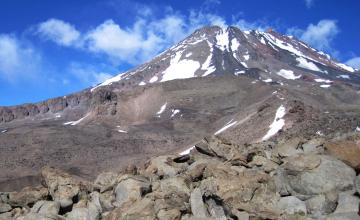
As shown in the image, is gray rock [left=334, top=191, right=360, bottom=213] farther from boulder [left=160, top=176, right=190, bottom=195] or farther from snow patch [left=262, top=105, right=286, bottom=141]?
snow patch [left=262, top=105, right=286, bottom=141]

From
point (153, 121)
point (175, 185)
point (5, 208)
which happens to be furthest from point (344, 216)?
point (153, 121)

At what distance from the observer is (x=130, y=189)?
690 inches

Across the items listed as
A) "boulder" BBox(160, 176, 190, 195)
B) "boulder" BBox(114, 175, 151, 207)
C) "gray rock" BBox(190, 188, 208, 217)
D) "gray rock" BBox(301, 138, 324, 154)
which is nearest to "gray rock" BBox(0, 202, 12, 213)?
"boulder" BBox(114, 175, 151, 207)

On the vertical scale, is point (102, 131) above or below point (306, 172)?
above

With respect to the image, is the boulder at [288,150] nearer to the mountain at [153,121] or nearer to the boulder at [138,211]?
the boulder at [138,211]

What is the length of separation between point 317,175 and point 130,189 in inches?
234

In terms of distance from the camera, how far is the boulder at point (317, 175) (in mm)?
14617

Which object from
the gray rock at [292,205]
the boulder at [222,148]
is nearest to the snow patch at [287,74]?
the boulder at [222,148]

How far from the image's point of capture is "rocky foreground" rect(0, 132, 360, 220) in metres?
14.3

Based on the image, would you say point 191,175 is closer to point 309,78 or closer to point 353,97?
point 353,97

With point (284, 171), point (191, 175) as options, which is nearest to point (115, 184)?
point (191, 175)

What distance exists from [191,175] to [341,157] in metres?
4.69

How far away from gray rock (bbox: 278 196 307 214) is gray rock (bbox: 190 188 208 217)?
2.09 m

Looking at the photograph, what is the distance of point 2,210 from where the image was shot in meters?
19.5
